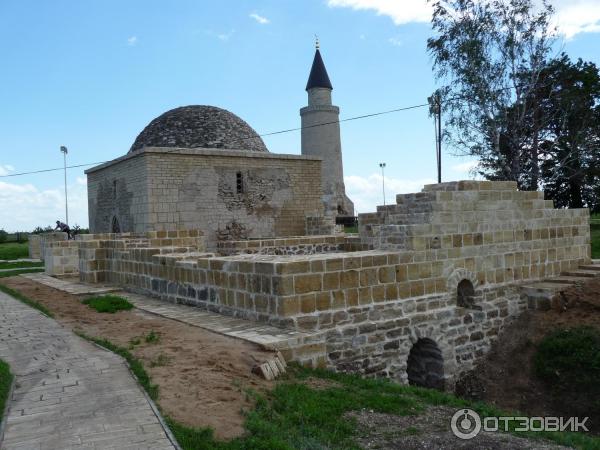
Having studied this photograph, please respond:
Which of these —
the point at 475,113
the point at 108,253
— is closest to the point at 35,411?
the point at 108,253

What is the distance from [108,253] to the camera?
12.8m

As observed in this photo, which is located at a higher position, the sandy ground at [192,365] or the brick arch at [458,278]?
the brick arch at [458,278]

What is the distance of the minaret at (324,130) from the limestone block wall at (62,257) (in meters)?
15.3

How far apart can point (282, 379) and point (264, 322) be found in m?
1.72

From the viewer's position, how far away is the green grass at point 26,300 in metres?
9.21

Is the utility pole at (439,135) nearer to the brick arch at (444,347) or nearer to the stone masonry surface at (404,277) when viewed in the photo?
the stone masonry surface at (404,277)

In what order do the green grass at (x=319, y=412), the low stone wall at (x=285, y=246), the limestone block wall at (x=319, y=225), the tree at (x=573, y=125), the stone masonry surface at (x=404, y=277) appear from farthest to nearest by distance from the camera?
the tree at (x=573, y=125) → the limestone block wall at (x=319, y=225) → the low stone wall at (x=285, y=246) → the stone masonry surface at (x=404, y=277) → the green grass at (x=319, y=412)

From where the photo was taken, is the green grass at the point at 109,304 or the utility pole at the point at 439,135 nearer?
the green grass at the point at 109,304

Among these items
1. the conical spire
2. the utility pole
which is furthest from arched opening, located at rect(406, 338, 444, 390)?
the conical spire

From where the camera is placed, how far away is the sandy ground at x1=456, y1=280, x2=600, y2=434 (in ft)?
25.9

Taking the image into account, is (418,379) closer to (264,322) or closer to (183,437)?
(264,322)

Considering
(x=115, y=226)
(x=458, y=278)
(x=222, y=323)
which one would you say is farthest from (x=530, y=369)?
(x=115, y=226)

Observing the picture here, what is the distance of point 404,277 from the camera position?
831 cm

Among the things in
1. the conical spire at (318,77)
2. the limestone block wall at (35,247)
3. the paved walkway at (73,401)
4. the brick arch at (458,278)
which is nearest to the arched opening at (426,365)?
the brick arch at (458,278)
